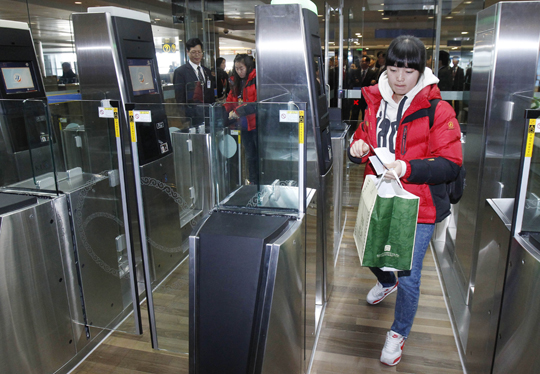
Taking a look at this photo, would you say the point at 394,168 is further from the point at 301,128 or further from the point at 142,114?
the point at 142,114

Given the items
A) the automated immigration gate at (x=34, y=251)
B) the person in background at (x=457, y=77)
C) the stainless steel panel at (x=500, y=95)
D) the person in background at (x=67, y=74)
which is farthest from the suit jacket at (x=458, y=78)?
the person in background at (x=67, y=74)

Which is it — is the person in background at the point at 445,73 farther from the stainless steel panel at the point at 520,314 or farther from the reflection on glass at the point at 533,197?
the stainless steel panel at the point at 520,314

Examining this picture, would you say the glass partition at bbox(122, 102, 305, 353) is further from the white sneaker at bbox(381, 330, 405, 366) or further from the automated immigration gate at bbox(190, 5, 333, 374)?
the white sneaker at bbox(381, 330, 405, 366)

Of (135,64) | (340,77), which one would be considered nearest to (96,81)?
(135,64)

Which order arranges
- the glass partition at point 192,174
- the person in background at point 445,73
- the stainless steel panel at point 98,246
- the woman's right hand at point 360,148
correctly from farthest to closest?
the person in background at point 445,73
the stainless steel panel at point 98,246
the woman's right hand at point 360,148
the glass partition at point 192,174

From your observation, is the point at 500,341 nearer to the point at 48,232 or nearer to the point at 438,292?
the point at 438,292

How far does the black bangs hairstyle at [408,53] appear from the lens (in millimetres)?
1699

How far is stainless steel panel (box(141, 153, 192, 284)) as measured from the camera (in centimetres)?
218

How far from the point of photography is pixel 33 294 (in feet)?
6.24

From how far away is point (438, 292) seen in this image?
9.29ft

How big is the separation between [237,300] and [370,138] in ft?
3.23

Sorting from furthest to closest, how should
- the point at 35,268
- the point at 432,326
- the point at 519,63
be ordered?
the point at 432,326, the point at 519,63, the point at 35,268

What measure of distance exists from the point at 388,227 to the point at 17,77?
247 centimetres

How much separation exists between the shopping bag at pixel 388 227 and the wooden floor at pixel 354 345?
720 mm
